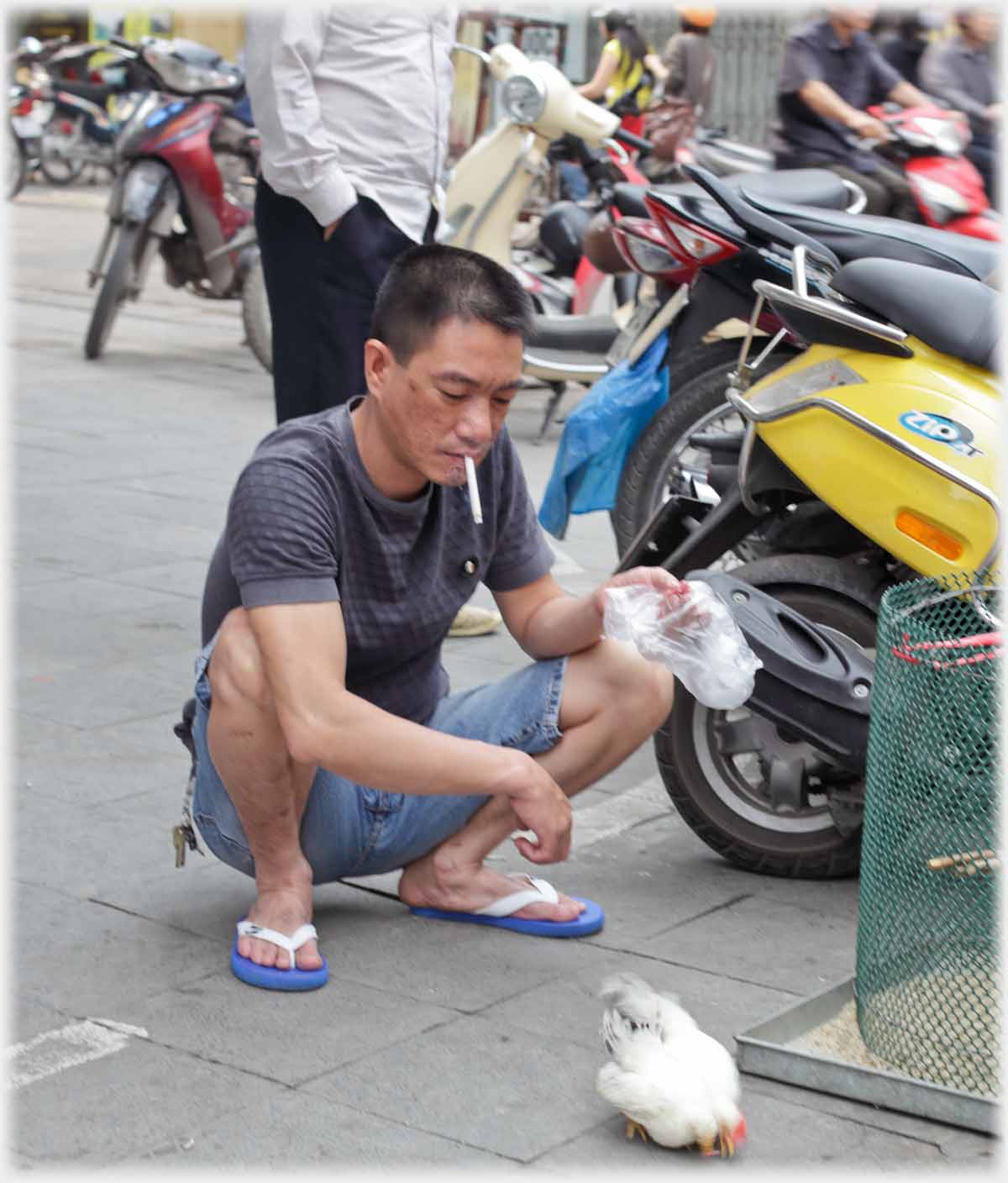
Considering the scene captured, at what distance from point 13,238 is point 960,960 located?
12.8m

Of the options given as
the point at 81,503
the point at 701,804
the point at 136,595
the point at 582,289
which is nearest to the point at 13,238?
the point at 582,289

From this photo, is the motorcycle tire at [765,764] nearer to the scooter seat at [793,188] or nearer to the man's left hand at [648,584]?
the man's left hand at [648,584]

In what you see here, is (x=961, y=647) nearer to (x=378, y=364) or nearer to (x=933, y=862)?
(x=933, y=862)

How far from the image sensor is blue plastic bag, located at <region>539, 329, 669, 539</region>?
4.66m

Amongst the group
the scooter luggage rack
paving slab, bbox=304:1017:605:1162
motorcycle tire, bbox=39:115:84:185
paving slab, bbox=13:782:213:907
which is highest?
the scooter luggage rack

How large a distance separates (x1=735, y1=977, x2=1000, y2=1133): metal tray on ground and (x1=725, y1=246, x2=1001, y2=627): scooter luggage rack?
0.95m

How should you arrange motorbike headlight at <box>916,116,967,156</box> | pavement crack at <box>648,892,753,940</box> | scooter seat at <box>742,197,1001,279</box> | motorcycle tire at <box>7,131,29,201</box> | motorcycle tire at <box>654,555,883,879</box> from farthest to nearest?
motorcycle tire at <box>7,131,29,201</box> → motorbike headlight at <box>916,116,967,156</box> → scooter seat at <box>742,197,1001,279</box> → motorcycle tire at <box>654,555,883,879</box> → pavement crack at <box>648,892,753,940</box>

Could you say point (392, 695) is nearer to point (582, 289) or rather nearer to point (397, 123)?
point (397, 123)

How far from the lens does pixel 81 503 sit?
239 inches

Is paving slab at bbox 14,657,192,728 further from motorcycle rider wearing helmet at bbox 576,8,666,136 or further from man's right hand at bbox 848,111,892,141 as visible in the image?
motorcycle rider wearing helmet at bbox 576,8,666,136

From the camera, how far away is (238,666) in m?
2.71

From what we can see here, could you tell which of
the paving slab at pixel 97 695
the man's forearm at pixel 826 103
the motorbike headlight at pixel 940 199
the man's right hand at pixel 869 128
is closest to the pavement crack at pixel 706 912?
the paving slab at pixel 97 695

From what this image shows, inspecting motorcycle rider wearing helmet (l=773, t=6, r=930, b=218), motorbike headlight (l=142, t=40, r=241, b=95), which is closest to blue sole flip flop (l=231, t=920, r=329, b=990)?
motorcycle rider wearing helmet (l=773, t=6, r=930, b=218)

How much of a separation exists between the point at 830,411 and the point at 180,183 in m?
6.06
